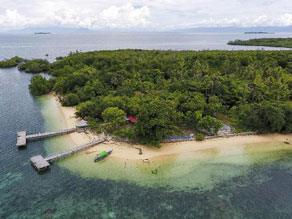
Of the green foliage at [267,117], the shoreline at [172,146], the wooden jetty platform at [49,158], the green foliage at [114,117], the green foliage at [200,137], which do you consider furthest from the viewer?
the green foliage at [114,117]

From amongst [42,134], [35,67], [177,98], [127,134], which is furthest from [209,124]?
[35,67]

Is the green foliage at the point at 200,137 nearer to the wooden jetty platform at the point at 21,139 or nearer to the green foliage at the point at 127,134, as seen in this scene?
the green foliage at the point at 127,134

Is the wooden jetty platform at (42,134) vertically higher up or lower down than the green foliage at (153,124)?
lower down

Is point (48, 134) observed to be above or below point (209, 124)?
below

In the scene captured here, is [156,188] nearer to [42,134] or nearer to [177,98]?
[177,98]

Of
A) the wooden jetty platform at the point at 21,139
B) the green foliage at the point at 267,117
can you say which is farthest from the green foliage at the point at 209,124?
the wooden jetty platform at the point at 21,139

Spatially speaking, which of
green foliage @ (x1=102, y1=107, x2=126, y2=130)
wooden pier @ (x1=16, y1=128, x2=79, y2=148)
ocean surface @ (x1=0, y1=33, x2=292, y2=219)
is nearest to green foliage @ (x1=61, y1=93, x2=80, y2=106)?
wooden pier @ (x1=16, y1=128, x2=79, y2=148)
